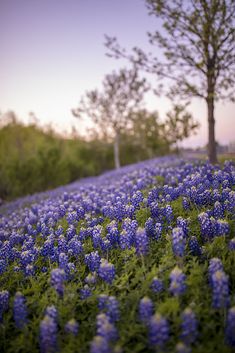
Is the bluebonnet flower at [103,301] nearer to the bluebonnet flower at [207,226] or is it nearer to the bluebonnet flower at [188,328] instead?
the bluebonnet flower at [188,328]

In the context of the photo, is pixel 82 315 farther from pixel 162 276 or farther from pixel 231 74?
pixel 231 74

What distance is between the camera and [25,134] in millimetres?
37375

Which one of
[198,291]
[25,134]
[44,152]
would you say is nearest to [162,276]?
[198,291]

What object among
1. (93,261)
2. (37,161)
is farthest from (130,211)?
(37,161)

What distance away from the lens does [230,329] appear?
3.38 meters

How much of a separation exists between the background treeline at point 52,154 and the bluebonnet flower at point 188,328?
22354 millimetres

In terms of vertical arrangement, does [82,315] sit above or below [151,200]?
below

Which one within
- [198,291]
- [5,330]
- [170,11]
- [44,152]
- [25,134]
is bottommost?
[5,330]

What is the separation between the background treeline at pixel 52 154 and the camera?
24953 mm

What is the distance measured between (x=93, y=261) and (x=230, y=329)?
2.36 metres

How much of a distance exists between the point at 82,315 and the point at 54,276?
2.28 feet

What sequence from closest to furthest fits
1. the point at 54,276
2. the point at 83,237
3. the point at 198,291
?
the point at 198,291, the point at 54,276, the point at 83,237

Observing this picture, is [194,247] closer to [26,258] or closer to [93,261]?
[93,261]

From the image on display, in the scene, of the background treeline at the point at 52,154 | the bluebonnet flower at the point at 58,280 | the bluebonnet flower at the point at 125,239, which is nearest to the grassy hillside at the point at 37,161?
the background treeline at the point at 52,154
